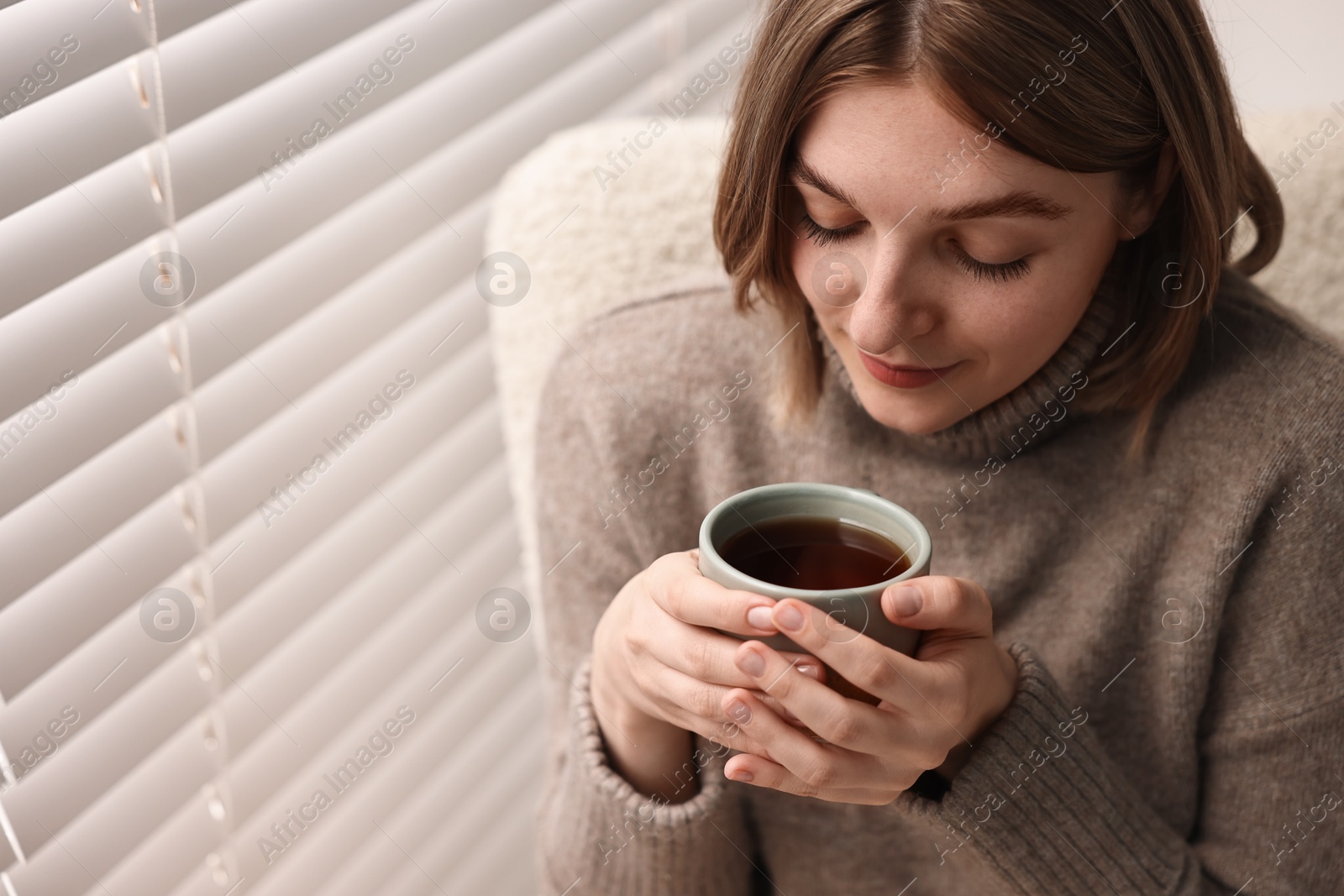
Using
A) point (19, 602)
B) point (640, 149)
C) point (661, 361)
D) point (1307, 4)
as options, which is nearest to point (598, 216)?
point (640, 149)

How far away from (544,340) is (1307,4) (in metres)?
1.22

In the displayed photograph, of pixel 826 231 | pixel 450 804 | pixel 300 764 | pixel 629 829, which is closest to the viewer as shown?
pixel 826 231

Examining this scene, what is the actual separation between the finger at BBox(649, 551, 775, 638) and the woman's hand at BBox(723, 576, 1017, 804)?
0.01 meters

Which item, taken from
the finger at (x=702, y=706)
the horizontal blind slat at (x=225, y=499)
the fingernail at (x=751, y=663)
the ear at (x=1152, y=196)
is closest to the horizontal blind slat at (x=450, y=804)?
the horizontal blind slat at (x=225, y=499)

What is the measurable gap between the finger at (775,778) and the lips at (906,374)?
33cm

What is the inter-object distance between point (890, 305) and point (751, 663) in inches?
11.9

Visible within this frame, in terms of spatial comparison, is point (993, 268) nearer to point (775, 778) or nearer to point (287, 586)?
point (775, 778)

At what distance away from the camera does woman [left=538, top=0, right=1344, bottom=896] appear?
75 centimetres

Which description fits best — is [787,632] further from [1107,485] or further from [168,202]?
[168,202]

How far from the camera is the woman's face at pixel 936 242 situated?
76 centimetres

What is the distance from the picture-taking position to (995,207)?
768 millimetres

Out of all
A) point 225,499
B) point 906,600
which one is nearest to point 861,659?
point 906,600

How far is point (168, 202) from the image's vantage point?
3.02 ft

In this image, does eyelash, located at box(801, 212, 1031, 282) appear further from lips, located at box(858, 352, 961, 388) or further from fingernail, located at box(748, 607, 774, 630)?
fingernail, located at box(748, 607, 774, 630)
